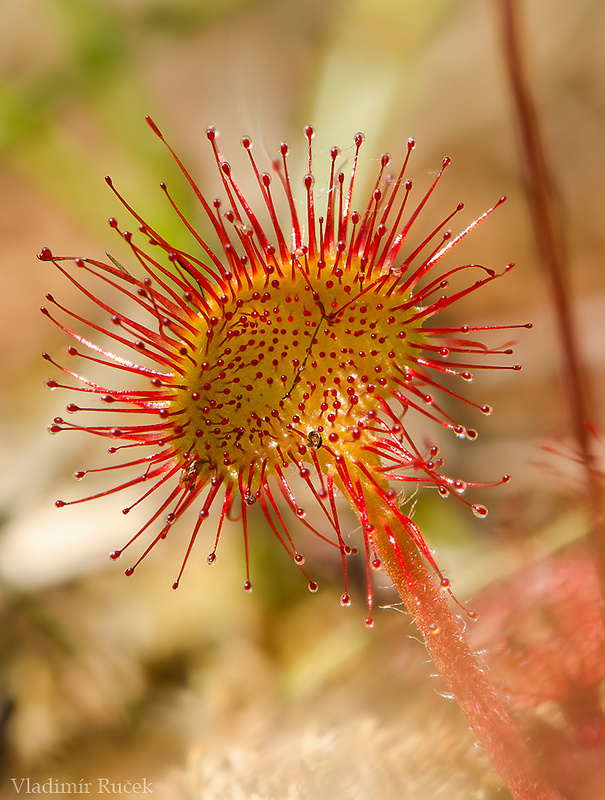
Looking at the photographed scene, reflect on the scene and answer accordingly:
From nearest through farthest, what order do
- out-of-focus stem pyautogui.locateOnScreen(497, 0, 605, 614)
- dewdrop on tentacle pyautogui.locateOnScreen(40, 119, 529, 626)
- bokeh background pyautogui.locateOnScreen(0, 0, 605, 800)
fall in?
dewdrop on tentacle pyautogui.locateOnScreen(40, 119, 529, 626) < bokeh background pyautogui.locateOnScreen(0, 0, 605, 800) < out-of-focus stem pyautogui.locateOnScreen(497, 0, 605, 614)

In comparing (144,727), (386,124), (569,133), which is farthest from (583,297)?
(144,727)

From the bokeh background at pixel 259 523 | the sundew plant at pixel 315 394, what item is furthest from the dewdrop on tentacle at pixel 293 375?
the bokeh background at pixel 259 523

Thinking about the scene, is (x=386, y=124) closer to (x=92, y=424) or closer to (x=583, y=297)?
(x=583, y=297)

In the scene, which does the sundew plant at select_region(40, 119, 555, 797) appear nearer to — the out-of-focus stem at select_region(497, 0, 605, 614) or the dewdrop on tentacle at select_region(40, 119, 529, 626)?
the dewdrop on tentacle at select_region(40, 119, 529, 626)

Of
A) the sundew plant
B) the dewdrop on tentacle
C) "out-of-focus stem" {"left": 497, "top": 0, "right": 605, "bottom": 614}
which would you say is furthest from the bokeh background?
the dewdrop on tentacle

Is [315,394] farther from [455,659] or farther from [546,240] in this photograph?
[546,240]

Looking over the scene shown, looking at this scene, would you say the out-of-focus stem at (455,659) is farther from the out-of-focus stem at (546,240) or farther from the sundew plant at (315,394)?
the out-of-focus stem at (546,240)

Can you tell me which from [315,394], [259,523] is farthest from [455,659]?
[259,523]
